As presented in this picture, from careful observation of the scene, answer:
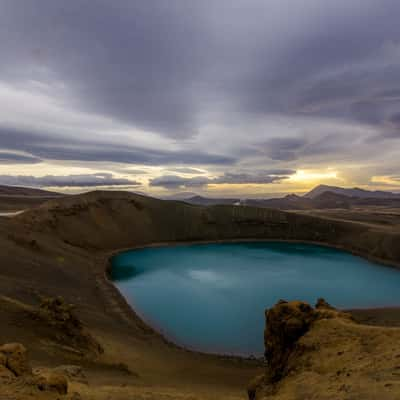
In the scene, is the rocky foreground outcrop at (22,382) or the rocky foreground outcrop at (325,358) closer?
the rocky foreground outcrop at (325,358)

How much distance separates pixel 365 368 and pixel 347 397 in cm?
156

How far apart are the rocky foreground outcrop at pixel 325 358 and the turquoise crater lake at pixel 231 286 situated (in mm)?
13339

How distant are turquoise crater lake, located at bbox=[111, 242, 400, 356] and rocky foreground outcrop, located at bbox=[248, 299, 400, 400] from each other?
13339mm

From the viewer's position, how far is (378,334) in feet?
27.2

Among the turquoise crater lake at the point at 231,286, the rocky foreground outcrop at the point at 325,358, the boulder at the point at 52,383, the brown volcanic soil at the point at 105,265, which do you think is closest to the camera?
the rocky foreground outcrop at the point at 325,358

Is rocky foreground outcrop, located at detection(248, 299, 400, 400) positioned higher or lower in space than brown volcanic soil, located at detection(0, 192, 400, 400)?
higher

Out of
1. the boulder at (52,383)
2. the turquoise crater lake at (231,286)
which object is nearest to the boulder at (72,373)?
the boulder at (52,383)

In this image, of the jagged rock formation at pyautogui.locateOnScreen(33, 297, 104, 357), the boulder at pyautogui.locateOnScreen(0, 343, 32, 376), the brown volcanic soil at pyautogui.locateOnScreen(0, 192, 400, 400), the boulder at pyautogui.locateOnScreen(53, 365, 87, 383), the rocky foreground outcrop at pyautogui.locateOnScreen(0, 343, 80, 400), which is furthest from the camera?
the jagged rock formation at pyautogui.locateOnScreen(33, 297, 104, 357)

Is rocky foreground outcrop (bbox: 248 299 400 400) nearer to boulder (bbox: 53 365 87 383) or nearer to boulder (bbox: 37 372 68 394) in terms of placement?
boulder (bbox: 37 372 68 394)

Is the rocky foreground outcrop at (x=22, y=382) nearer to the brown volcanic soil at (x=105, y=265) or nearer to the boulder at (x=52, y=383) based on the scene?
the boulder at (x=52, y=383)

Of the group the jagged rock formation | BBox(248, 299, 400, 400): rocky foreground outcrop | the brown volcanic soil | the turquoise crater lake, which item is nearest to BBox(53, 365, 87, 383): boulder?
the brown volcanic soil

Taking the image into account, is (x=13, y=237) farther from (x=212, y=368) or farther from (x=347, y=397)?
(x=347, y=397)

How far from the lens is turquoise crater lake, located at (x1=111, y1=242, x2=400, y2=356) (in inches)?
1021

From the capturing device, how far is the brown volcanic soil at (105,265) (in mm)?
14453
